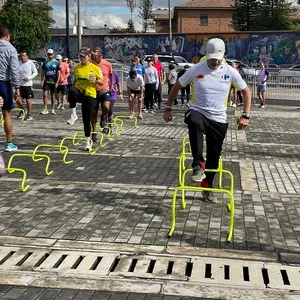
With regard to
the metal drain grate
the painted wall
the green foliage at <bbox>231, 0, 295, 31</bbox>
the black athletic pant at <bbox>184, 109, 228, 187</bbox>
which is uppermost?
the green foliage at <bbox>231, 0, 295, 31</bbox>

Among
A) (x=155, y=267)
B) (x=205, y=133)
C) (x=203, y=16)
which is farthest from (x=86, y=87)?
(x=203, y=16)

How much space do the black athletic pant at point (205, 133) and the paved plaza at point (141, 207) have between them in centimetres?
54

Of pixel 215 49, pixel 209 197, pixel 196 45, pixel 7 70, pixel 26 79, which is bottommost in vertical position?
pixel 209 197

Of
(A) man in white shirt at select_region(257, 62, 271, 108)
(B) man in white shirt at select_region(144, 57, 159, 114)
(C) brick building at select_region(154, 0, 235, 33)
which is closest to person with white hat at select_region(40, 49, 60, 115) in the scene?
(B) man in white shirt at select_region(144, 57, 159, 114)

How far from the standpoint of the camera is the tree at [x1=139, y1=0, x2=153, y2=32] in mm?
102875

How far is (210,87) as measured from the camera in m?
6.37

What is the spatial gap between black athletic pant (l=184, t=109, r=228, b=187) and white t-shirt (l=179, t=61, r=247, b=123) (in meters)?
0.07

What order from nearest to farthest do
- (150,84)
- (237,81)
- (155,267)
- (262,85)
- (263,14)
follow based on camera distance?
(155,267), (237,81), (150,84), (262,85), (263,14)

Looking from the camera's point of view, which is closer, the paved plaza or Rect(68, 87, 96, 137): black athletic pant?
the paved plaza

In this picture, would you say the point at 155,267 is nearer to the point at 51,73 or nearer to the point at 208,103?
the point at 208,103

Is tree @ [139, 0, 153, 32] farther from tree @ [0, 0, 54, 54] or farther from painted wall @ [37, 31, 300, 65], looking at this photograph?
tree @ [0, 0, 54, 54]

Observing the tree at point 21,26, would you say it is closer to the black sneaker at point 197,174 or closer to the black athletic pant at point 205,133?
the black athletic pant at point 205,133

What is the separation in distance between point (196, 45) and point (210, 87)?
4990cm

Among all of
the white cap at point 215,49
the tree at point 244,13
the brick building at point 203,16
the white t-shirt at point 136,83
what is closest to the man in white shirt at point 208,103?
the white cap at point 215,49
